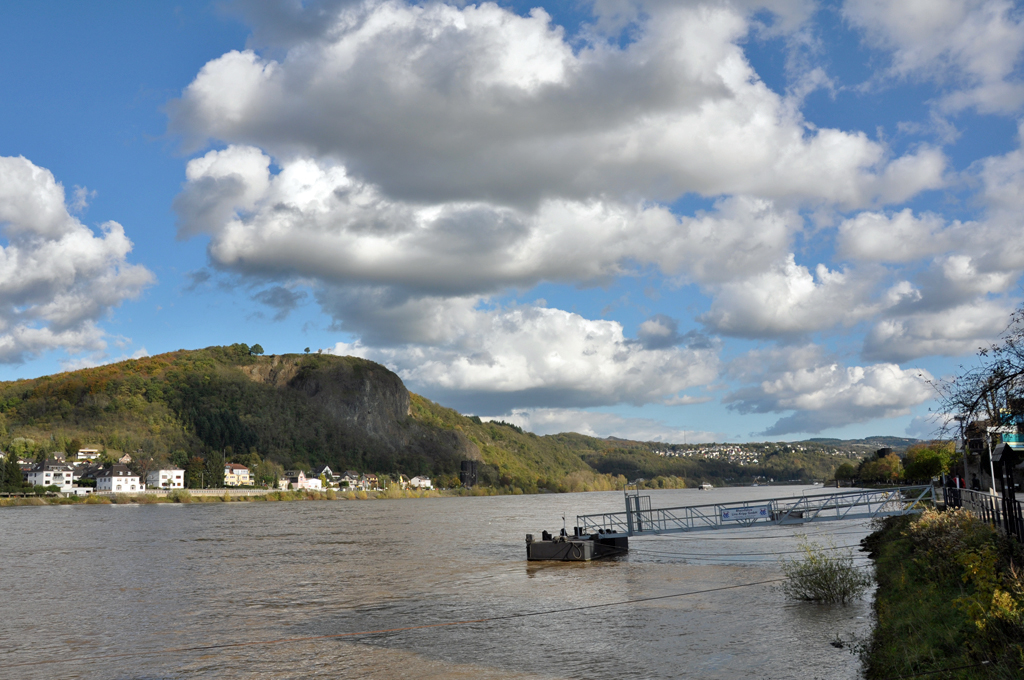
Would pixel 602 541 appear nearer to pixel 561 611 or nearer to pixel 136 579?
pixel 561 611

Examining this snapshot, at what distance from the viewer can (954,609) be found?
53.8 ft

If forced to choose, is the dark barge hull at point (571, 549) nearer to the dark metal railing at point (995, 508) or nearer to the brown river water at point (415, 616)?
the brown river water at point (415, 616)

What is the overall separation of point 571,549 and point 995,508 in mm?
29337

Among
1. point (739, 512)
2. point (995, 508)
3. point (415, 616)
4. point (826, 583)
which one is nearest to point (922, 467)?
point (739, 512)

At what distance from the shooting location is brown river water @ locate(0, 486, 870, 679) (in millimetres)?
21703

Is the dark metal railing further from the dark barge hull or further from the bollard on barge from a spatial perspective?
the dark barge hull

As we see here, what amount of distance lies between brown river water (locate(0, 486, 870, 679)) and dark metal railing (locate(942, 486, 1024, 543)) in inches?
216

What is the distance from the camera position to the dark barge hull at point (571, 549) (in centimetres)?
4981

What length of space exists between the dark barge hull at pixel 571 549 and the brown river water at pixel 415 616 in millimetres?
1033

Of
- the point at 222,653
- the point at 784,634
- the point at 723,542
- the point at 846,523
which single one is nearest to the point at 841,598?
the point at 784,634

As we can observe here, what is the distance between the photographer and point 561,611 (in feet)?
101

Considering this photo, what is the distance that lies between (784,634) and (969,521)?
22.0 ft

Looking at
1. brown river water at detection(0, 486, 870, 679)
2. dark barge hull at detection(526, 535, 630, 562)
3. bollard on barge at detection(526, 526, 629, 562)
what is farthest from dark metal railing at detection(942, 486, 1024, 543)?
dark barge hull at detection(526, 535, 630, 562)

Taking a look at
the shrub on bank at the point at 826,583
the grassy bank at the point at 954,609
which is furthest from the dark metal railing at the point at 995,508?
the shrub on bank at the point at 826,583
